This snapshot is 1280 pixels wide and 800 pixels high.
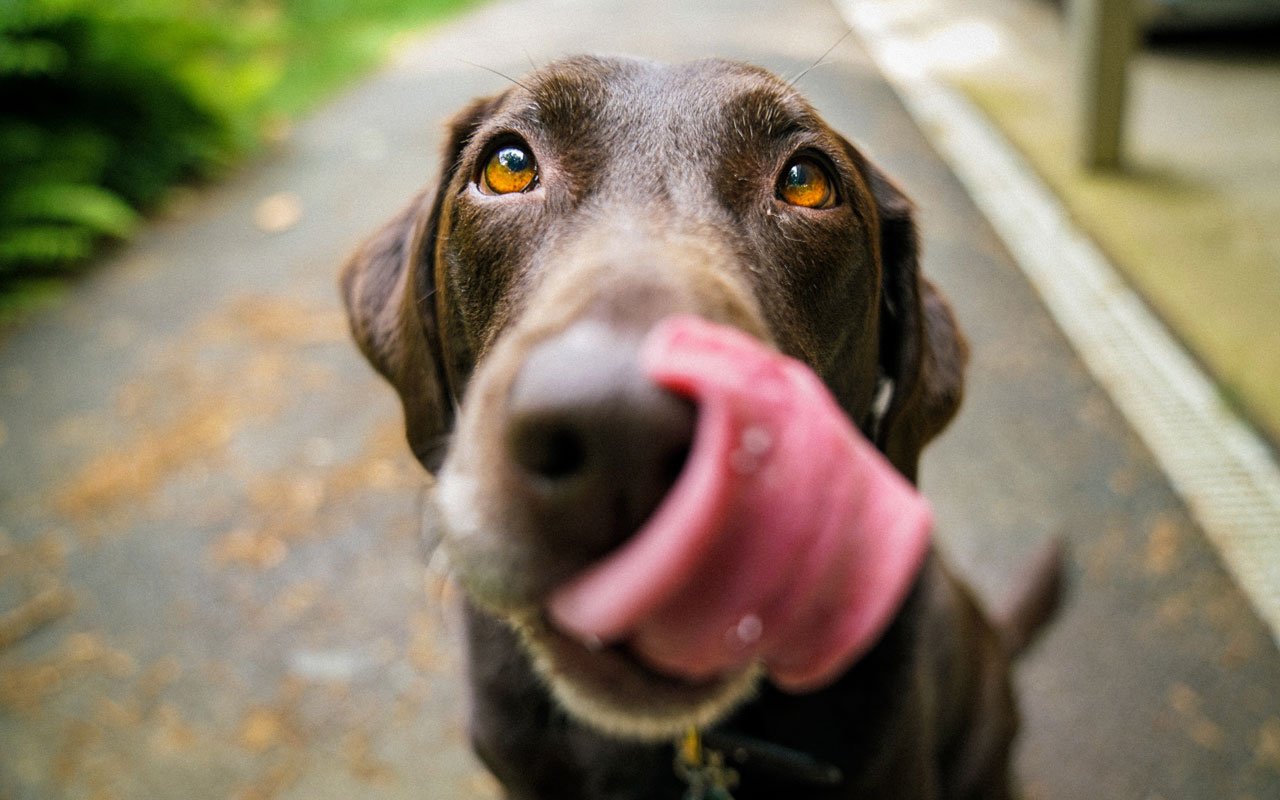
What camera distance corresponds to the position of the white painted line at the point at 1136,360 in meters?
3.31

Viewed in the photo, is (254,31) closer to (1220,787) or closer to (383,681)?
(383,681)

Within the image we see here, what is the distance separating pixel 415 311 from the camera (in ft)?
6.94

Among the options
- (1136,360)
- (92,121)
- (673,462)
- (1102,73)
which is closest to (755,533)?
(673,462)

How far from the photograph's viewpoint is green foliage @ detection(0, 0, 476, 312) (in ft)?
19.9

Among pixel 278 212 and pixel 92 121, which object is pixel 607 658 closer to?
pixel 278 212

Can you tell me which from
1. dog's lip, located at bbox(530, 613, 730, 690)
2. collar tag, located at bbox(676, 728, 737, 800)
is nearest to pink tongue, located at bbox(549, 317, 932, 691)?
dog's lip, located at bbox(530, 613, 730, 690)

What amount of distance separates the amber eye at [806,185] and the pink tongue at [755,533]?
2.82ft

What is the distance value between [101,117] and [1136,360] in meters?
7.51

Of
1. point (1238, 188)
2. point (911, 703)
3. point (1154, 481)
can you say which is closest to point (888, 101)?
point (1238, 188)

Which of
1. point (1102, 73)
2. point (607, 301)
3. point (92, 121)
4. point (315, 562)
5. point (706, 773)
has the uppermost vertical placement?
point (607, 301)

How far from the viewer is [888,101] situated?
7.36 metres

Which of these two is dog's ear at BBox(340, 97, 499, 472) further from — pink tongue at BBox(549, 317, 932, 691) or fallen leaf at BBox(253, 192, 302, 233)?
fallen leaf at BBox(253, 192, 302, 233)

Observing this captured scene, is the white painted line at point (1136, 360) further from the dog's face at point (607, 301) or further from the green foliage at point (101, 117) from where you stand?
the green foliage at point (101, 117)

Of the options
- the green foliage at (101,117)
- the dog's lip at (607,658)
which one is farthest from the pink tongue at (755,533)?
the green foliage at (101,117)
